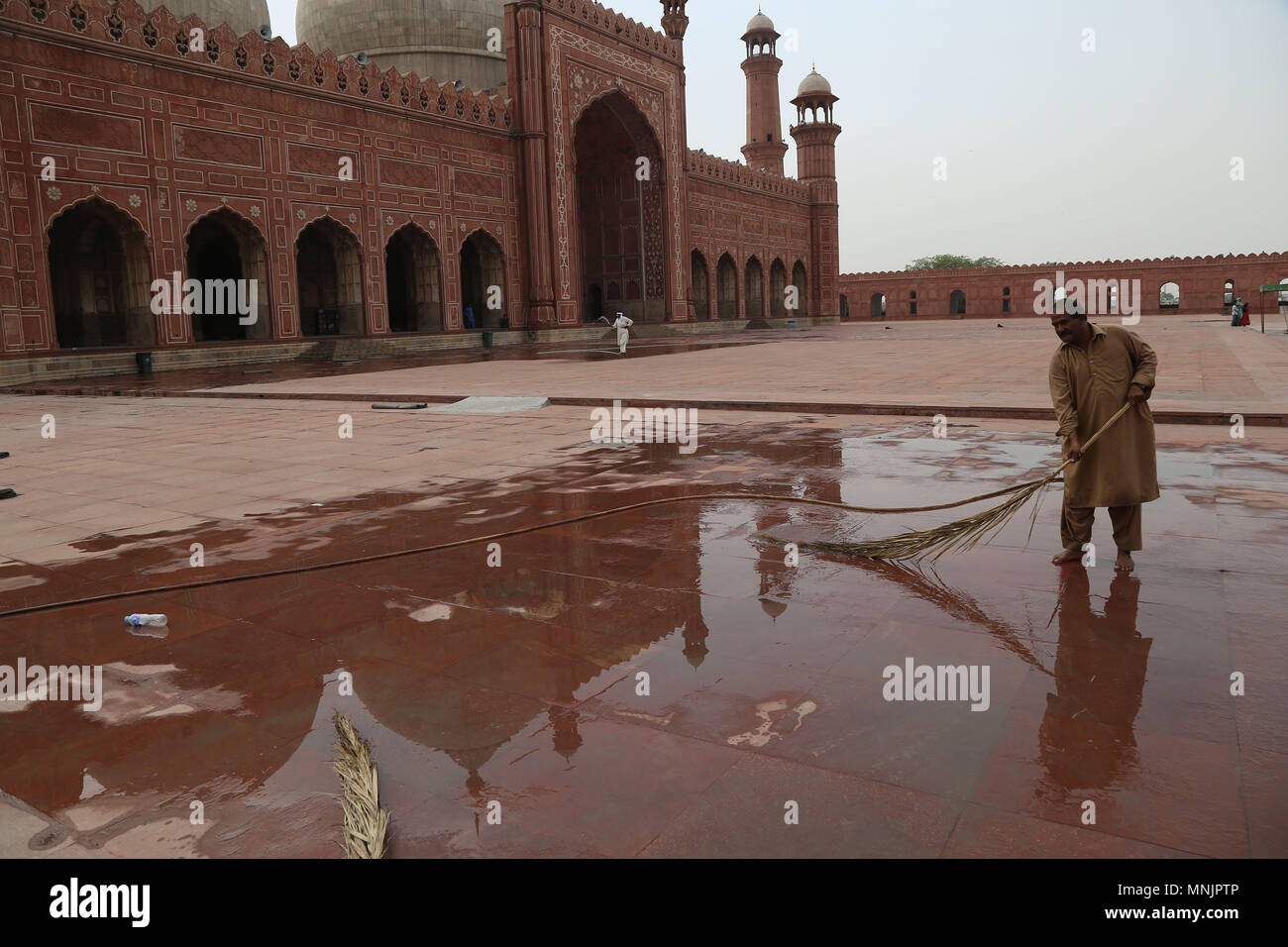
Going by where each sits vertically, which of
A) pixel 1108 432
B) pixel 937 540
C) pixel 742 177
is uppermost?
pixel 742 177

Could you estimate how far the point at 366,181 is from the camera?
20.8 m

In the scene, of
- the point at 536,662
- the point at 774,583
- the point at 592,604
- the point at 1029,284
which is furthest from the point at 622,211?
the point at 536,662

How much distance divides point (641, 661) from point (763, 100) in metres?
41.7

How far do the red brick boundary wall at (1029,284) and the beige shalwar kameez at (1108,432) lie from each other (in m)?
40.2

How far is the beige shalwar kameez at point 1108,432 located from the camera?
11.3 ft

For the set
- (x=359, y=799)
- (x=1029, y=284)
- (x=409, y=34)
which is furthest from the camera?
(x=1029, y=284)

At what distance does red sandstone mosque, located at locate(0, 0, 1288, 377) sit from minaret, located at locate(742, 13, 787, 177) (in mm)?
167

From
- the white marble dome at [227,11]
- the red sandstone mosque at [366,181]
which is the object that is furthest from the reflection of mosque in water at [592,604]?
the white marble dome at [227,11]

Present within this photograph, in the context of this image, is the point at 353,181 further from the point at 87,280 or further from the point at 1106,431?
the point at 1106,431

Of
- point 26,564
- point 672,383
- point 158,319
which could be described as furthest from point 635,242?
point 26,564

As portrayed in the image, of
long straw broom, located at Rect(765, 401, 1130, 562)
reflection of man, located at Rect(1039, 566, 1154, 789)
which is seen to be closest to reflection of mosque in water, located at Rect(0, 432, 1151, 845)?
reflection of man, located at Rect(1039, 566, 1154, 789)

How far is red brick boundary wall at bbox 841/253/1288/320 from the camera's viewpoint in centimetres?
4234

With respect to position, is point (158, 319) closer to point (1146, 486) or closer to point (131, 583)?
point (131, 583)

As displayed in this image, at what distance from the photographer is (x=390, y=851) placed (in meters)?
1.75
